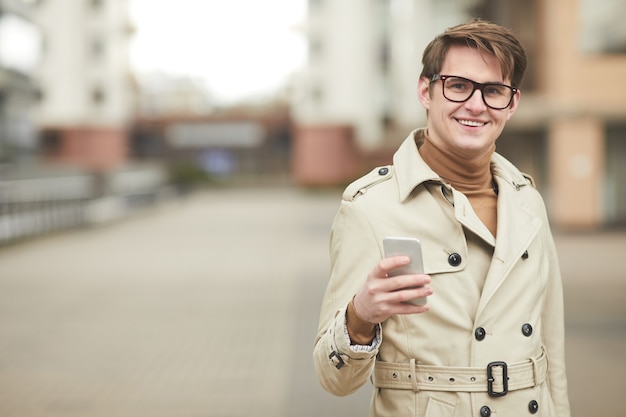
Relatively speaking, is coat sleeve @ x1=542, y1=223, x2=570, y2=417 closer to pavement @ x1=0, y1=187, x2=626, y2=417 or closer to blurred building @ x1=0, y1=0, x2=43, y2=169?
pavement @ x1=0, y1=187, x2=626, y2=417

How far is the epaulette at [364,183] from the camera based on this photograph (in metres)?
2.24

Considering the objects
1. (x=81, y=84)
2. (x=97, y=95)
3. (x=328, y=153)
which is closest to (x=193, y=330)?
(x=328, y=153)

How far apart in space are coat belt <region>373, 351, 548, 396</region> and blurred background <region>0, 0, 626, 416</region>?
12.0ft

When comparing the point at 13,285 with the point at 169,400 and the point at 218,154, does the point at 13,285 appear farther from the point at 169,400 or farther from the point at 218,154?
the point at 218,154

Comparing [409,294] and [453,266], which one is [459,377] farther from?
[409,294]

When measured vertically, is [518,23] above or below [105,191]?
above

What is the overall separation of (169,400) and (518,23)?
19.9 m

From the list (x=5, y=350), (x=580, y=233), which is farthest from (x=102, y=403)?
(x=580, y=233)

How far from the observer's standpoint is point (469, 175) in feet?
7.45

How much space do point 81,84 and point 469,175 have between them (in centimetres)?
5252

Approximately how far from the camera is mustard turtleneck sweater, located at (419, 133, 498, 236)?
2258 millimetres

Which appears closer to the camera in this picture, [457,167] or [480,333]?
[480,333]

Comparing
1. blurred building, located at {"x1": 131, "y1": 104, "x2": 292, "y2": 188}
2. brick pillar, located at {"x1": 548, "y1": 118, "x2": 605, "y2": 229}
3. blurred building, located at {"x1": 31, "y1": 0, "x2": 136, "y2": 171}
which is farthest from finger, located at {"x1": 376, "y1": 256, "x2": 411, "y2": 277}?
blurred building, located at {"x1": 131, "y1": 104, "x2": 292, "y2": 188}

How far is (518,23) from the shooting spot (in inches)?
926
